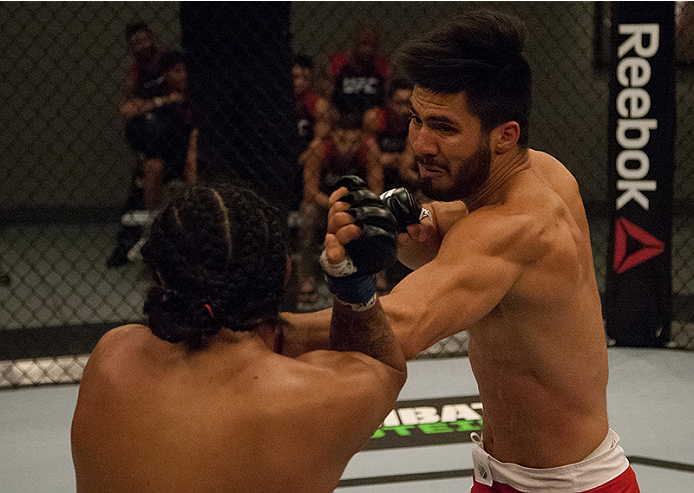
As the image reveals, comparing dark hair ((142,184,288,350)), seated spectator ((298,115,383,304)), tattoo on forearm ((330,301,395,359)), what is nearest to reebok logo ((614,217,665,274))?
seated spectator ((298,115,383,304))

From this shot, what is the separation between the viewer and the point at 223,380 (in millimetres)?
891

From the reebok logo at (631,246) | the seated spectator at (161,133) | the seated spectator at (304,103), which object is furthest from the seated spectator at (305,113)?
the reebok logo at (631,246)

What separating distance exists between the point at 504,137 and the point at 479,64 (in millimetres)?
135

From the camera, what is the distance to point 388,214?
986mm

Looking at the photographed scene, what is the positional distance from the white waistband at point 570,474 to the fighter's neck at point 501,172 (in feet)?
1.60

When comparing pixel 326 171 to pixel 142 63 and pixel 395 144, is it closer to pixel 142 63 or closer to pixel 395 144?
pixel 395 144

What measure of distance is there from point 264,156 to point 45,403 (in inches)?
55.5

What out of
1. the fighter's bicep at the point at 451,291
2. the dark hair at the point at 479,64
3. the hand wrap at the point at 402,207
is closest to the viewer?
the fighter's bicep at the point at 451,291

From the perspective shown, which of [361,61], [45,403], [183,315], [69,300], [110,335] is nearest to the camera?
[183,315]

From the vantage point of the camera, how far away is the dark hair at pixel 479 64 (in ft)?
3.94

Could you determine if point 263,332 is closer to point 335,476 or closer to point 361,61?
point 335,476

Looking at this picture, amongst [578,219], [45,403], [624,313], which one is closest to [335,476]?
[578,219]

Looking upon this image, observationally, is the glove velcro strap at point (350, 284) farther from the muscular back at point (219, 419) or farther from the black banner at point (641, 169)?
the black banner at point (641, 169)

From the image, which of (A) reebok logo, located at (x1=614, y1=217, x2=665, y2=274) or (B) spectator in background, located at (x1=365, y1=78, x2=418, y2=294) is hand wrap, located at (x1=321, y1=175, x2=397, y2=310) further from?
(B) spectator in background, located at (x1=365, y1=78, x2=418, y2=294)
